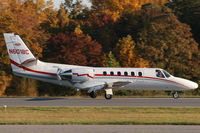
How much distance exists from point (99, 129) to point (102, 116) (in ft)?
14.4

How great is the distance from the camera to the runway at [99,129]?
13.5 metres

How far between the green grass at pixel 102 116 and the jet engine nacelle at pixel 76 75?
8.29 m

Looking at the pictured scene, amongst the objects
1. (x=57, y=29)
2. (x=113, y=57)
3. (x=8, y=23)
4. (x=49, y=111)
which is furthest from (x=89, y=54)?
(x=49, y=111)

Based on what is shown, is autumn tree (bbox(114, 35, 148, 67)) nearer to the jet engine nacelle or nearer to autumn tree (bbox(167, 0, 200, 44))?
the jet engine nacelle

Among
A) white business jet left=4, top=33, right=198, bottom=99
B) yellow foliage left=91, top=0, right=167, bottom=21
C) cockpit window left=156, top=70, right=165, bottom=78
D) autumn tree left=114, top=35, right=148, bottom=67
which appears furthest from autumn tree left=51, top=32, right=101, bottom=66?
yellow foliage left=91, top=0, right=167, bottom=21

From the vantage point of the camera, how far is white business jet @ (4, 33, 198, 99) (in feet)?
98.2

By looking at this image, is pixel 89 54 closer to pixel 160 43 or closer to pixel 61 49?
pixel 61 49

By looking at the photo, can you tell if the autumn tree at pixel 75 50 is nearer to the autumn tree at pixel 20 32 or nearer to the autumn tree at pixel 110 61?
the autumn tree at pixel 110 61

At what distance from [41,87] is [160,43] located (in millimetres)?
12722

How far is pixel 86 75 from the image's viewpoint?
29.9 m

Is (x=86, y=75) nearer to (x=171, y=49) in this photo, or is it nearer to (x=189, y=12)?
(x=171, y=49)

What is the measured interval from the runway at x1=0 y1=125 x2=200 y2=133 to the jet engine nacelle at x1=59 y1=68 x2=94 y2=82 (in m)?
15.1

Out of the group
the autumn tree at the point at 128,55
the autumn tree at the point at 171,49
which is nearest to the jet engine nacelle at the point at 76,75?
the autumn tree at the point at 128,55

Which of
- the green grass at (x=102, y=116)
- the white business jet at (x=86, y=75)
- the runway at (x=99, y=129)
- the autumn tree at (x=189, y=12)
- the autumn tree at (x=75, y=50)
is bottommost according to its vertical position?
the green grass at (x=102, y=116)
